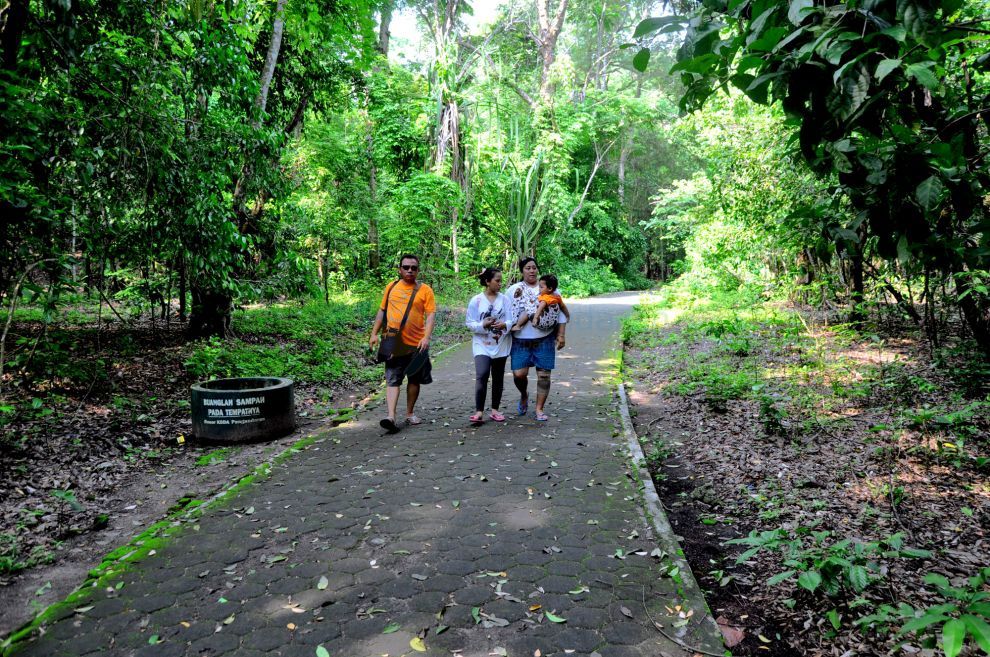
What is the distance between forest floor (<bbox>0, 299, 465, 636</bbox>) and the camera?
4.34 meters

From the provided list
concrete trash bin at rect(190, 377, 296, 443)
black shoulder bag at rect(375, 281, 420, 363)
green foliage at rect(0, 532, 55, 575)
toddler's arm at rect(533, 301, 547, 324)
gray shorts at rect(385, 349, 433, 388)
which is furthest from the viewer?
toddler's arm at rect(533, 301, 547, 324)

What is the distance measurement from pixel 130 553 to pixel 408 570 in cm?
200

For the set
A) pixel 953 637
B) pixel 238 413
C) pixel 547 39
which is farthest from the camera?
pixel 547 39

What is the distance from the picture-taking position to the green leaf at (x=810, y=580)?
3.28 m

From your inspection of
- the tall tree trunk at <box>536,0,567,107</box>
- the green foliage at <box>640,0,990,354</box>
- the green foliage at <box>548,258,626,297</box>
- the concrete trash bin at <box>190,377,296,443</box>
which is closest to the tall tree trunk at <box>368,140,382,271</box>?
the tall tree trunk at <box>536,0,567,107</box>

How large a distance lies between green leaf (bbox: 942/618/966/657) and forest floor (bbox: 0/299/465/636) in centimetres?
455

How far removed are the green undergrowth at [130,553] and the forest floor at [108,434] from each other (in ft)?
0.40

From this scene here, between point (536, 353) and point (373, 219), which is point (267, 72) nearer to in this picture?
point (536, 353)

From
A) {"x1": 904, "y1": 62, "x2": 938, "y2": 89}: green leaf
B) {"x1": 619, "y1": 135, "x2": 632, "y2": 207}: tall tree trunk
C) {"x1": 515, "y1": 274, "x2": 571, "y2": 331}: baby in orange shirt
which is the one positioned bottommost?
{"x1": 515, "y1": 274, "x2": 571, "y2": 331}: baby in orange shirt

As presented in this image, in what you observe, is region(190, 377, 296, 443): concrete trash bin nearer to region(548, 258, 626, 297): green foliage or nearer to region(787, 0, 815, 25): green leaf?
region(787, 0, 815, 25): green leaf

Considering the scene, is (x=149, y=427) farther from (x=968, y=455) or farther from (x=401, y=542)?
(x=968, y=455)

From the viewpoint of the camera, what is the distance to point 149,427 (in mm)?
6875

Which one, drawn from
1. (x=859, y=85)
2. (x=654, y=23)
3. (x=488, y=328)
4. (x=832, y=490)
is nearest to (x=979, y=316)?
(x=832, y=490)

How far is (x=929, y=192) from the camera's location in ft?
7.55
